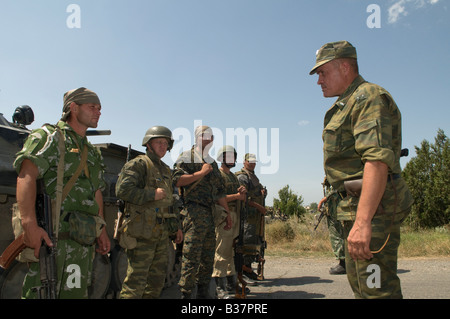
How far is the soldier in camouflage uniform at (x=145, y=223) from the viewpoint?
357 centimetres

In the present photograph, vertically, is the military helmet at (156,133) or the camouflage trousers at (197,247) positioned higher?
the military helmet at (156,133)

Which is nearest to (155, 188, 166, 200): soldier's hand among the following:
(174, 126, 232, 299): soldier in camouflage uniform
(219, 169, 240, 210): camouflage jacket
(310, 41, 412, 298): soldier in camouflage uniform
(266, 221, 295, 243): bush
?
(174, 126, 232, 299): soldier in camouflage uniform

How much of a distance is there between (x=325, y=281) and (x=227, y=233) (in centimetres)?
211

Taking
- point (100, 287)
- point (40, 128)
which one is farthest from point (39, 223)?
point (100, 287)

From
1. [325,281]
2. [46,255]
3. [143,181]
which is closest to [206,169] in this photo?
[143,181]

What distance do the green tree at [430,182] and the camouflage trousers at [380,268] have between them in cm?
1835

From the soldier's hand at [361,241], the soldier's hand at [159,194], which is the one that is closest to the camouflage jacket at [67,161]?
the soldier's hand at [159,194]

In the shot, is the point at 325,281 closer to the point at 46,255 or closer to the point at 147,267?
the point at 147,267

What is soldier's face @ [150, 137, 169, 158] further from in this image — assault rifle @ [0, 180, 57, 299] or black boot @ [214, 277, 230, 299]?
black boot @ [214, 277, 230, 299]

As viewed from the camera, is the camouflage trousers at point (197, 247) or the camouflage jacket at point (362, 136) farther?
the camouflage trousers at point (197, 247)

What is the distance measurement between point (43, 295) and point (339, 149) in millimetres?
2164

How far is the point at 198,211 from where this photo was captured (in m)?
4.41

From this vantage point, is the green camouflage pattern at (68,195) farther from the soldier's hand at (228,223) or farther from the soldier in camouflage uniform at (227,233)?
the soldier's hand at (228,223)
